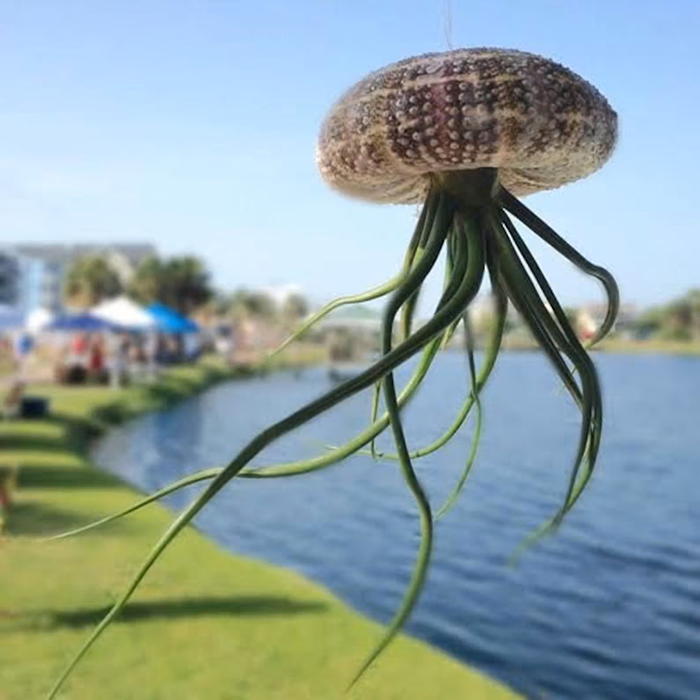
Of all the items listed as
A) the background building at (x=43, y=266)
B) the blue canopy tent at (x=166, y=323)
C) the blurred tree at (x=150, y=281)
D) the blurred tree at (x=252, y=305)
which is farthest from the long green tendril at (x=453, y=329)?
the background building at (x=43, y=266)

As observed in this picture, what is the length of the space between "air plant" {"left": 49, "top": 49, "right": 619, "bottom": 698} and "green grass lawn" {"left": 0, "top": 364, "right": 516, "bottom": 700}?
3.38 m

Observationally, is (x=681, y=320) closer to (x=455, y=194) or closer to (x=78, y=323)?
(x=78, y=323)

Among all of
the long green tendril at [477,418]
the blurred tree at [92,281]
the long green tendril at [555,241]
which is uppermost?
the long green tendril at [555,241]

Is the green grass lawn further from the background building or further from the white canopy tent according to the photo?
the background building

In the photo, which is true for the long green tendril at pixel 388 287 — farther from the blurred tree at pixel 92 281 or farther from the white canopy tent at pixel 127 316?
the blurred tree at pixel 92 281

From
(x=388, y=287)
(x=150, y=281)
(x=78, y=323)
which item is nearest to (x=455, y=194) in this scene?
(x=388, y=287)

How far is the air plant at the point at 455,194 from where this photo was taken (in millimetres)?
1315

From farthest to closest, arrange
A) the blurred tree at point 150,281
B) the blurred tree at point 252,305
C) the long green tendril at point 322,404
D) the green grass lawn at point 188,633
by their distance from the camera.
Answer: the blurred tree at point 252,305
the blurred tree at point 150,281
the green grass lawn at point 188,633
the long green tendril at point 322,404

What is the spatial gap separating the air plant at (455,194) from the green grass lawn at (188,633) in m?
3.38

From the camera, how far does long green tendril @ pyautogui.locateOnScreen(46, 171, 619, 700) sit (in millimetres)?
1346

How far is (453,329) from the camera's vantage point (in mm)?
1632

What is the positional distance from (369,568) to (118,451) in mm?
10318

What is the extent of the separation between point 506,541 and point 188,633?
270 inches

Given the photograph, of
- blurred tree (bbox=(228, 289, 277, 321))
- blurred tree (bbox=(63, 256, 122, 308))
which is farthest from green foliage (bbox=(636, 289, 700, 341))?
blurred tree (bbox=(63, 256, 122, 308))
